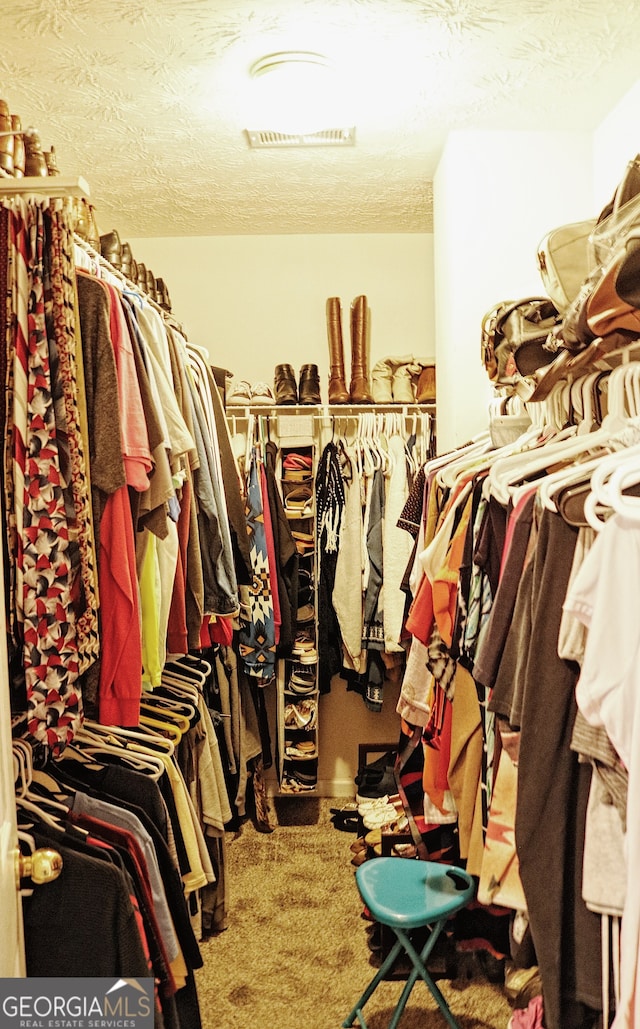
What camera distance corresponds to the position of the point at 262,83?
7.93 feet

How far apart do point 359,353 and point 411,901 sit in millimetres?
2441

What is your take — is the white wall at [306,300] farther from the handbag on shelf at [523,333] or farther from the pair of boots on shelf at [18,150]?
the pair of boots on shelf at [18,150]

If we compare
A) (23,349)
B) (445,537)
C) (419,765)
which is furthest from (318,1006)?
(23,349)

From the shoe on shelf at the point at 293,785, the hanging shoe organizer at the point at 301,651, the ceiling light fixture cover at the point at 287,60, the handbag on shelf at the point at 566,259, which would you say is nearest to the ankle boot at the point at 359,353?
the hanging shoe organizer at the point at 301,651

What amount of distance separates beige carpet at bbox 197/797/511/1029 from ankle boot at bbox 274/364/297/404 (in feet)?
6.52

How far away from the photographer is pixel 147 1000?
4.69 feet

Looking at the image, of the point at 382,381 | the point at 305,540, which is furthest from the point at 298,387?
the point at 305,540

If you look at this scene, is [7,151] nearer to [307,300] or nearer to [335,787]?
[307,300]

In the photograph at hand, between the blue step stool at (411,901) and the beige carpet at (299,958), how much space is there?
142mm

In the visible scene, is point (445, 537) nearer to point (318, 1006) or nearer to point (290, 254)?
point (318, 1006)

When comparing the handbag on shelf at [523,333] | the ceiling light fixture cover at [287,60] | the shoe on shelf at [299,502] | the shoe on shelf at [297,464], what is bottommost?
the shoe on shelf at [299,502]

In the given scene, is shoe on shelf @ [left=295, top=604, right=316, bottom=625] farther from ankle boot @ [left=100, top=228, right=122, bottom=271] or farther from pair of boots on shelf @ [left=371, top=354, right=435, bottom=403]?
ankle boot @ [left=100, top=228, right=122, bottom=271]

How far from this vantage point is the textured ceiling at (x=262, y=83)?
2.09 meters

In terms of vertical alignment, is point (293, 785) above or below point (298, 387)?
below
